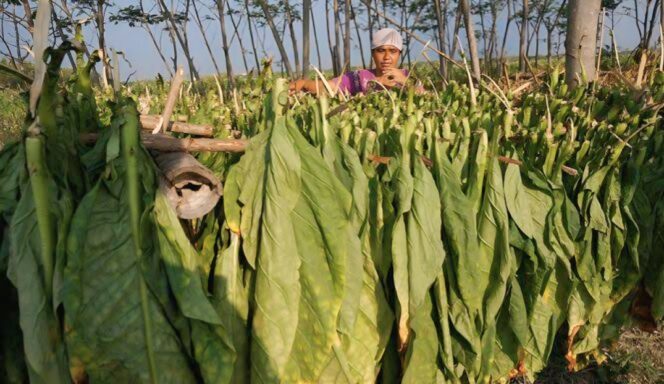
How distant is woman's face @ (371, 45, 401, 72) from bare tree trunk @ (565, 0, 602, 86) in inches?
74.0

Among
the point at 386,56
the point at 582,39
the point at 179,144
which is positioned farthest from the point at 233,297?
the point at 386,56

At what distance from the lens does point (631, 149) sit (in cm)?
207

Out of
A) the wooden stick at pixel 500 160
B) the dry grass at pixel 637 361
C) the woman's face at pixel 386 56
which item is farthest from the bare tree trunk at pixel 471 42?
the wooden stick at pixel 500 160

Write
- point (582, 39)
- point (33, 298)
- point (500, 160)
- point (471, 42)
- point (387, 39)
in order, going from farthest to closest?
1. point (471, 42)
2. point (387, 39)
3. point (582, 39)
4. point (500, 160)
5. point (33, 298)

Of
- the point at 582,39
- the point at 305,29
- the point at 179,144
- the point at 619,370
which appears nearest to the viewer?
the point at 179,144

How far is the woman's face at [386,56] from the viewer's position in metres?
4.67

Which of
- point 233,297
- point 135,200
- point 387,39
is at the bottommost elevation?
point 233,297

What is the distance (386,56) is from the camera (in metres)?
4.71

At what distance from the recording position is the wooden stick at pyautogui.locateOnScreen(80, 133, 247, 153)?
1410 millimetres

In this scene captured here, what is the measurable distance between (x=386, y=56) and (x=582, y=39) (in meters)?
2.04

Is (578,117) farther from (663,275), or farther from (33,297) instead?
(33,297)

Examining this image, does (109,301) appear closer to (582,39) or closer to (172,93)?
(172,93)

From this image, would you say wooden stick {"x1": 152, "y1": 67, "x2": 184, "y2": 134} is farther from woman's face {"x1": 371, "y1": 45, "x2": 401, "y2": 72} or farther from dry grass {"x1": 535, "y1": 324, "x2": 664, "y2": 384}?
woman's face {"x1": 371, "y1": 45, "x2": 401, "y2": 72}

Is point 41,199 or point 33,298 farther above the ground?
point 41,199
